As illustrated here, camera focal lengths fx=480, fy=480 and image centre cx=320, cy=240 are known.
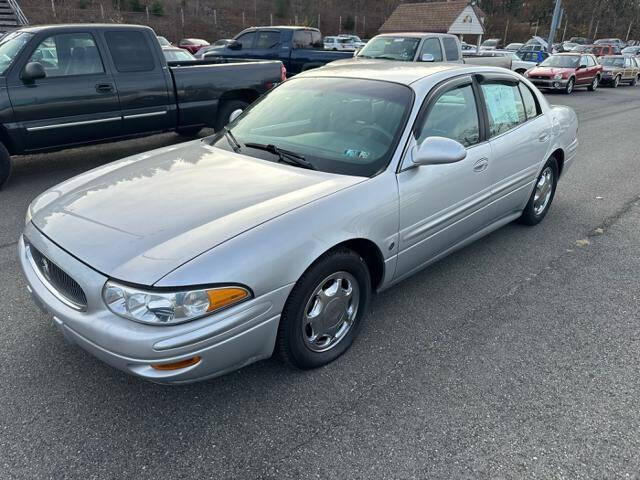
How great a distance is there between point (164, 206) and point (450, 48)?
1122 centimetres

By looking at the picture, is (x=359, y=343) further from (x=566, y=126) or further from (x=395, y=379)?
(x=566, y=126)

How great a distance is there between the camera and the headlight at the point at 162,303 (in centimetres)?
207

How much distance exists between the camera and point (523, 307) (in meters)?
3.47

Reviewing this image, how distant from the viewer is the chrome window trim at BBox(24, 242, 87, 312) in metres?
2.28

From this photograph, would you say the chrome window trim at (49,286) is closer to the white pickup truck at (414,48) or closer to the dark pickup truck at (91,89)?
the dark pickup truck at (91,89)

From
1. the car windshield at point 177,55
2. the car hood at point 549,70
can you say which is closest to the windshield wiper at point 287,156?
the car windshield at point 177,55

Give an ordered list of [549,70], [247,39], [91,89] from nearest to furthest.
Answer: [91,89]
[247,39]
[549,70]

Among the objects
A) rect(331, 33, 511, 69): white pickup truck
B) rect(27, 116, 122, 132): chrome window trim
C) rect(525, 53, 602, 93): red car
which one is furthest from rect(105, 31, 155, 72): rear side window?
rect(525, 53, 602, 93): red car

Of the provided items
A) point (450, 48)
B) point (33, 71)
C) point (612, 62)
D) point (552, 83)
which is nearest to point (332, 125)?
point (33, 71)

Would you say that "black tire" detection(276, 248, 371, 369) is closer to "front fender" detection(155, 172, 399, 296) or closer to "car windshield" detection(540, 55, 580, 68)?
"front fender" detection(155, 172, 399, 296)

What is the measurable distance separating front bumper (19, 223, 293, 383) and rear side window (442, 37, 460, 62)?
11.1m

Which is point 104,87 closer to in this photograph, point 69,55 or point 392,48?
point 69,55

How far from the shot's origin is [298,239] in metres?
2.38

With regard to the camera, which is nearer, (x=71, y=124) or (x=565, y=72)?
(x=71, y=124)
